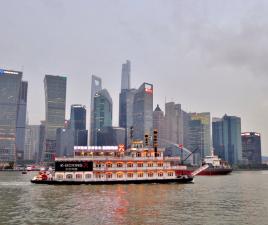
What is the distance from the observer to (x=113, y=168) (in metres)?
96.6

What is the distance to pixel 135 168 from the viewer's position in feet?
320

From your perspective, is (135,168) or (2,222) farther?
(135,168)

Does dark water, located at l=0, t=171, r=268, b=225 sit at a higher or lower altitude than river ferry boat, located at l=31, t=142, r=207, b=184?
lower

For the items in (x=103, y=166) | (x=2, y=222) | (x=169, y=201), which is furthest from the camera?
(x=103, y=166)

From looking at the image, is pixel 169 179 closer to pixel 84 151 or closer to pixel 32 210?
pixel 84 151

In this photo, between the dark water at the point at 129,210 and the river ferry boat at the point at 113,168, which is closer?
the dark water at the point at 129,210

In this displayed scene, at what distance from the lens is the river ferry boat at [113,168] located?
311ft

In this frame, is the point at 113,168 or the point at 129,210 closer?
the point at 129,210

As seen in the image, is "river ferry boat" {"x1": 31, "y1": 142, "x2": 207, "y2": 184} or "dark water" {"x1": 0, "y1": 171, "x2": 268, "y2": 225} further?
"river ferry boat" {"x1": 31, "y1": 142, "x2": 207, "y2": 184}

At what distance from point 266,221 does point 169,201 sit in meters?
19.7

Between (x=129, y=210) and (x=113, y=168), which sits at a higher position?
(x=113, y=168)

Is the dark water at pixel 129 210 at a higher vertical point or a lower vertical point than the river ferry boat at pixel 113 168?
lower

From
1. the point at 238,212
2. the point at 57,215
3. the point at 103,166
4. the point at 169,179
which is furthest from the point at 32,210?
the point at 169,179

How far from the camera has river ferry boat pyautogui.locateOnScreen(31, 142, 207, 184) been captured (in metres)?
94.7
